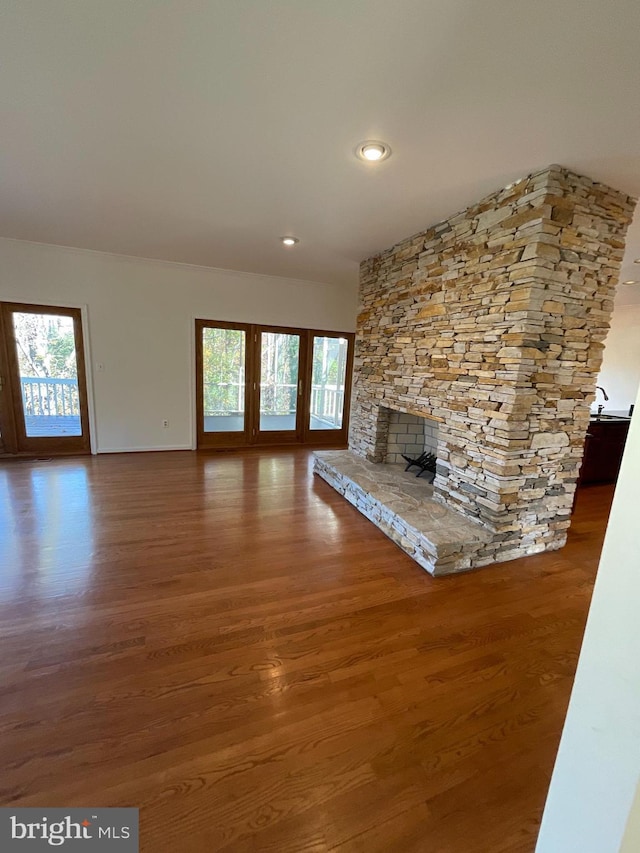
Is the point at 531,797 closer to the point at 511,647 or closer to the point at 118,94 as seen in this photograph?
the point at 511,647

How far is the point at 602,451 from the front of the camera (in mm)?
4402

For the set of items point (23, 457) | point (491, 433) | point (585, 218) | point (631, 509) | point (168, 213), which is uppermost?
point (168, 213)

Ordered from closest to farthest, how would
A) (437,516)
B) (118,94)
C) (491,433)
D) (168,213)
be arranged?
(118,94), (491,433), (437,516), (168,213)

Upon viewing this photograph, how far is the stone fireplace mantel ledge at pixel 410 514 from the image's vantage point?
2504 mm

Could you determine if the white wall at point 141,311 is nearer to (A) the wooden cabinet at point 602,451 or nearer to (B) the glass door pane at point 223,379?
(B) the glass door pane at point 223,379

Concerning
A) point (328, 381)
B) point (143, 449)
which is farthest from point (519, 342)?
point (143, 449)

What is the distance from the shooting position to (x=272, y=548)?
275 centimetres

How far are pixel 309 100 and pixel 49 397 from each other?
194 inches

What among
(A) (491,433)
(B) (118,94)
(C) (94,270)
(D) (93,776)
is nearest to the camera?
(D) (93,776)

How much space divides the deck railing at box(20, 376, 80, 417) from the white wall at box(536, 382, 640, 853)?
583 cm

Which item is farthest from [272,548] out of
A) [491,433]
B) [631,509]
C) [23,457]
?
[23,457]

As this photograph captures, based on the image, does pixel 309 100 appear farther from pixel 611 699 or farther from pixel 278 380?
pixel 278 380

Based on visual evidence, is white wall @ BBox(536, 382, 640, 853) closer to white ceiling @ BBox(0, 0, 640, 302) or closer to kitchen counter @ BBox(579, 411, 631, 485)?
white ceiling @ BBox(0, 0, 640, 302)

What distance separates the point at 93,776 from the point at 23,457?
191 inches
